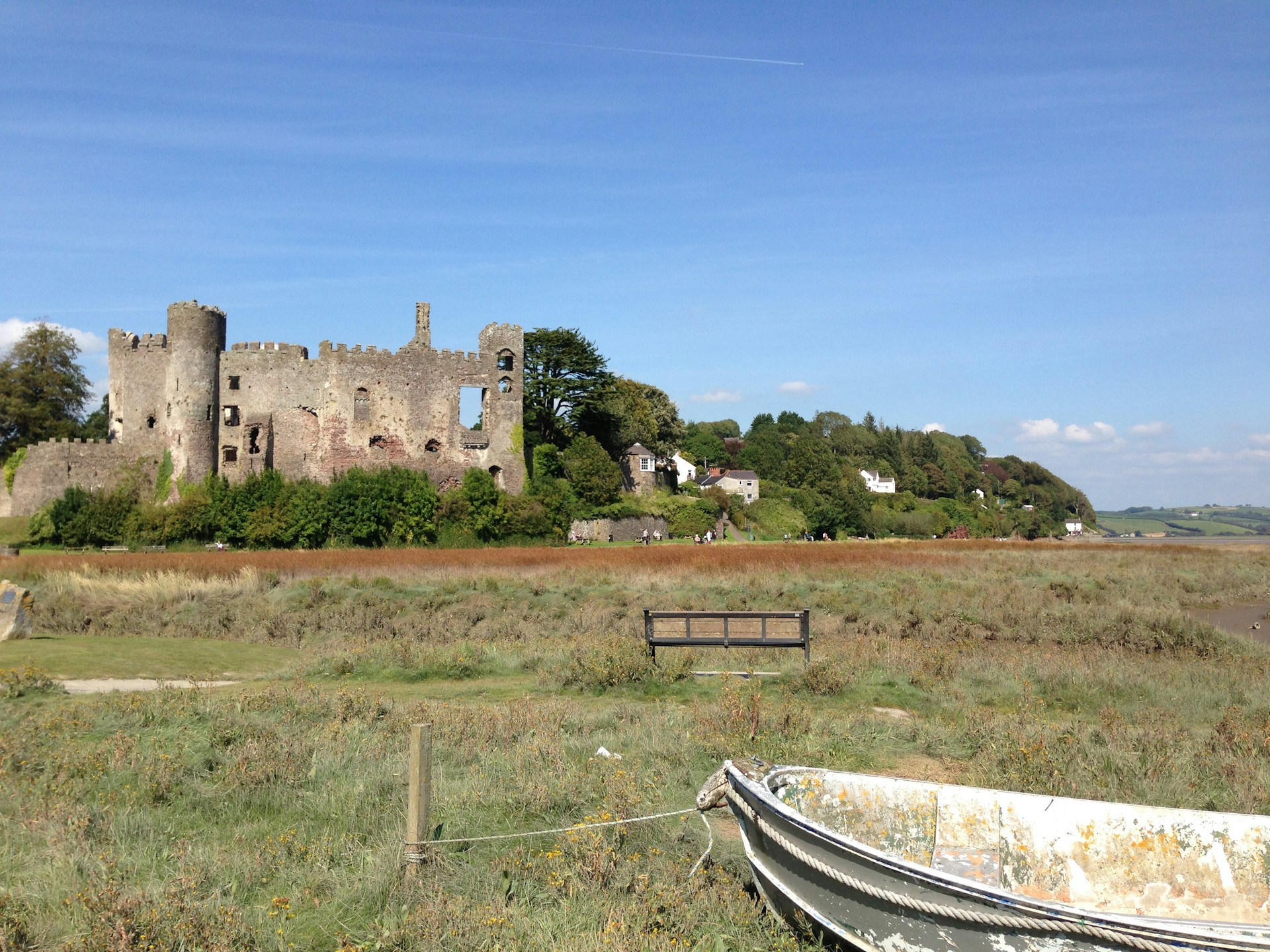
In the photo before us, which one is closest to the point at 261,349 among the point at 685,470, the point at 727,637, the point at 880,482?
the point at 727,637

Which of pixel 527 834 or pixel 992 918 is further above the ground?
pixel 992 918

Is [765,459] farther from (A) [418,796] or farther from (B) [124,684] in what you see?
(A) [418,796]

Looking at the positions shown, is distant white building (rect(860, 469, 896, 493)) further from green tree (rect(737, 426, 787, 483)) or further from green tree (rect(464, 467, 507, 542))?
green tree (rect(464, 467, 507, 542))

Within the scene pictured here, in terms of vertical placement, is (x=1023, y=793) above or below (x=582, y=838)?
above

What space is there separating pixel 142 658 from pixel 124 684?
1.64 metres

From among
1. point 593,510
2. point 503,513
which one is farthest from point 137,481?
point 593,510

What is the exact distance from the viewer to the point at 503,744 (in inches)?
390

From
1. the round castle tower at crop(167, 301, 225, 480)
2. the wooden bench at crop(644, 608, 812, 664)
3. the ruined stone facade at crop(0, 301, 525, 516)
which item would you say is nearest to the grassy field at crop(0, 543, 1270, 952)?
the wooden bench at crop(644, 608, 812, 664)

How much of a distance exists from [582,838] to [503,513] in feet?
135

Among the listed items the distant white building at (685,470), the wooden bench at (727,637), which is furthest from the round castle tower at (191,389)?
the distant white building at (685,470)

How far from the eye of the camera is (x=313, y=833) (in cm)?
738

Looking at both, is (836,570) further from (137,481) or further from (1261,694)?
(137,481)

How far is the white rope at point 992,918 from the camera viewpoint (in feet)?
14.5

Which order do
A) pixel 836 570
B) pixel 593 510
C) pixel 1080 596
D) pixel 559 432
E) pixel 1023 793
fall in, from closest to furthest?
pixel 1023 793, pixel 1080 596, pixel 836 570, pixel 593 510, pixel 559 432
